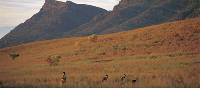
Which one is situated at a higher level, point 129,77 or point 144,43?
point 144,43

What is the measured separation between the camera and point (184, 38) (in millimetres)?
68188

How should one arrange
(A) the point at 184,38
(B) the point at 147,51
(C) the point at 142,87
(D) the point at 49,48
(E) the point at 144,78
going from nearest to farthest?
(C) the point at 142,87
(E) the point at 144,78
(B) the point at 147,51
(A) the point at 184,38
(D) the point at 49,48

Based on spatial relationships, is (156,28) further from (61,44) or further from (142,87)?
(142,87)

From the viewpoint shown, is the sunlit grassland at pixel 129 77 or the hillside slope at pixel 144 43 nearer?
the sunlit grassland at pixel 129 77

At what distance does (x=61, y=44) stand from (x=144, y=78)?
58.3 meters

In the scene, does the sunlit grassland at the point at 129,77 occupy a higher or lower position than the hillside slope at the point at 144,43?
lower

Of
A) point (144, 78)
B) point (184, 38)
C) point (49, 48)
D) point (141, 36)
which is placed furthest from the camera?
Result: point (49, 48)

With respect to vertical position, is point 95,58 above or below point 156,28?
below

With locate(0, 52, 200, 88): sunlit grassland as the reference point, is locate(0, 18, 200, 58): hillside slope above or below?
above

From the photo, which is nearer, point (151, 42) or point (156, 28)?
point (151, 42)

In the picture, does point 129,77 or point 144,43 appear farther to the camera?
point 144,43

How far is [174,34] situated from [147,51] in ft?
35.7

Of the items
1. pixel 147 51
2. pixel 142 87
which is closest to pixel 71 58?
pixel 147 51

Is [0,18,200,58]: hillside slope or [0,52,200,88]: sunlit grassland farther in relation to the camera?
[0,18,200,58]: hillside slope
